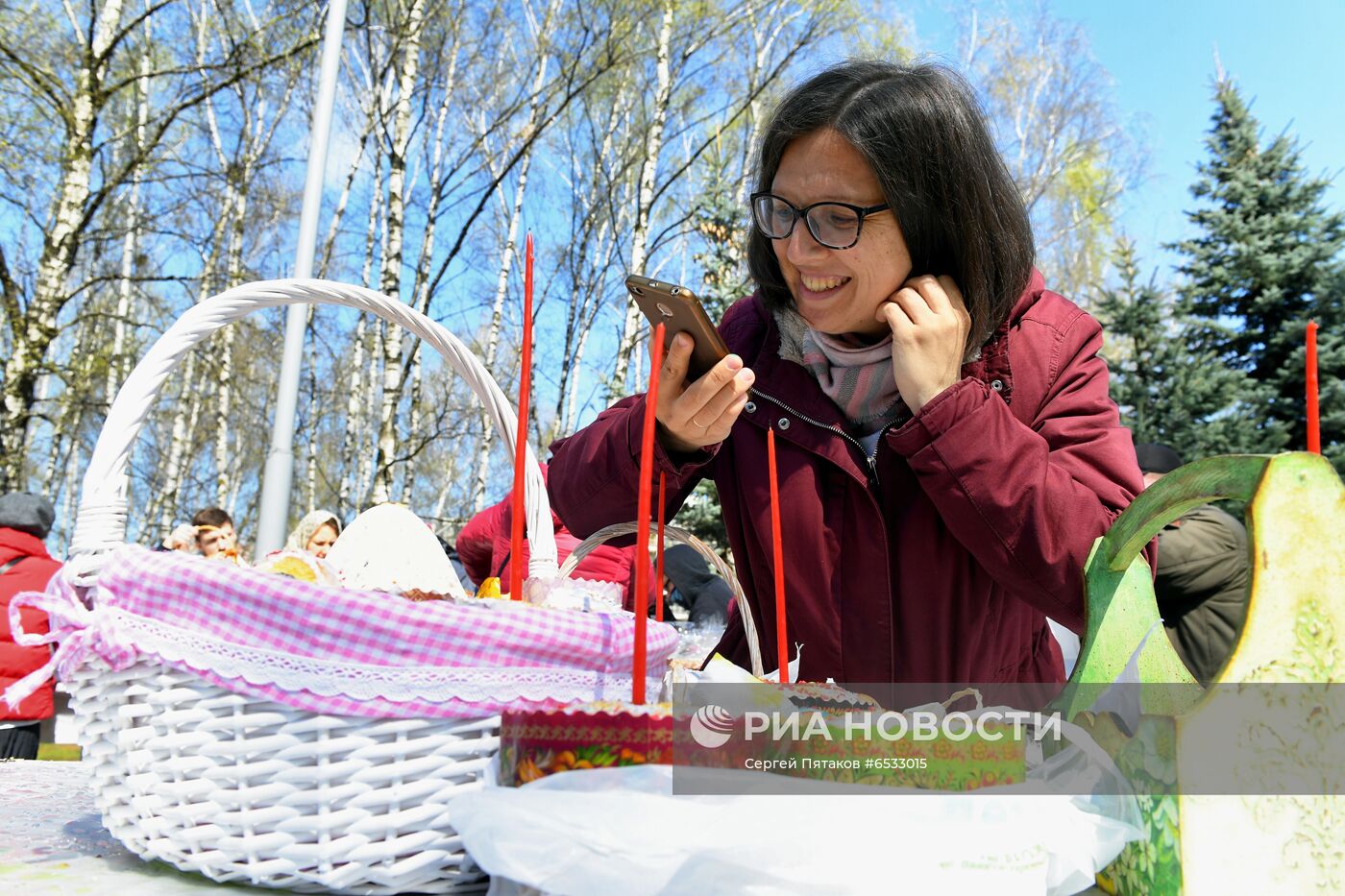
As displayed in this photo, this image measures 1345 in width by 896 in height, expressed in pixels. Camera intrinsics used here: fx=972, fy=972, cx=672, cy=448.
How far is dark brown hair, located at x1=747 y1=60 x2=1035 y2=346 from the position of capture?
1.26 meters

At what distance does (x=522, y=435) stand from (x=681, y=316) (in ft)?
0.69

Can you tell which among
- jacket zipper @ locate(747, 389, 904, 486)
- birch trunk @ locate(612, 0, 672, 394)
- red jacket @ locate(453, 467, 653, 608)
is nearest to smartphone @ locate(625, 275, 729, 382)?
jacket zipper @ locate(747, 389, 904, 486)

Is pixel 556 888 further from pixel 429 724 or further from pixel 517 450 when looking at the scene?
pixel 517 450

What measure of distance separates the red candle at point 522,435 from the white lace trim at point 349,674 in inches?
7.9

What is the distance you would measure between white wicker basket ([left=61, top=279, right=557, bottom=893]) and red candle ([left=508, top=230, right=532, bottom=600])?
224 mm

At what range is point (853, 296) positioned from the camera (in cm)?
127

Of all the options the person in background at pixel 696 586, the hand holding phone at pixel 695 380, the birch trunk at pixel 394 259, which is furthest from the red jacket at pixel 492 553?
the birch trunk at pixel 394 259

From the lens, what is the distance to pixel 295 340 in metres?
6.25

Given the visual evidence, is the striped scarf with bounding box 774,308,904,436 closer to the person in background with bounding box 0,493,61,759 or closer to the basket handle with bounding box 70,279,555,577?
the basket handle with bounding box 70,279,555,577

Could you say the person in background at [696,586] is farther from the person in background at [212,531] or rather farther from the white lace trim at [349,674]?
the white lace trim at [349,674]

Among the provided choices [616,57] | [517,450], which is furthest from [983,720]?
[616,57]

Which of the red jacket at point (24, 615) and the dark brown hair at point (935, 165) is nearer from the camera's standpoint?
the dark brown hair at point (935, 165)

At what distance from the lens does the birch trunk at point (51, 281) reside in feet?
25.0

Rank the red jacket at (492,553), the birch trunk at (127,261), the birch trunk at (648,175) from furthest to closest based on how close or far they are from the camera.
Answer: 1. the birch trunk at (127,261)
2. the birch trunk at (648,175)
3. the red jacket at (492,553)
